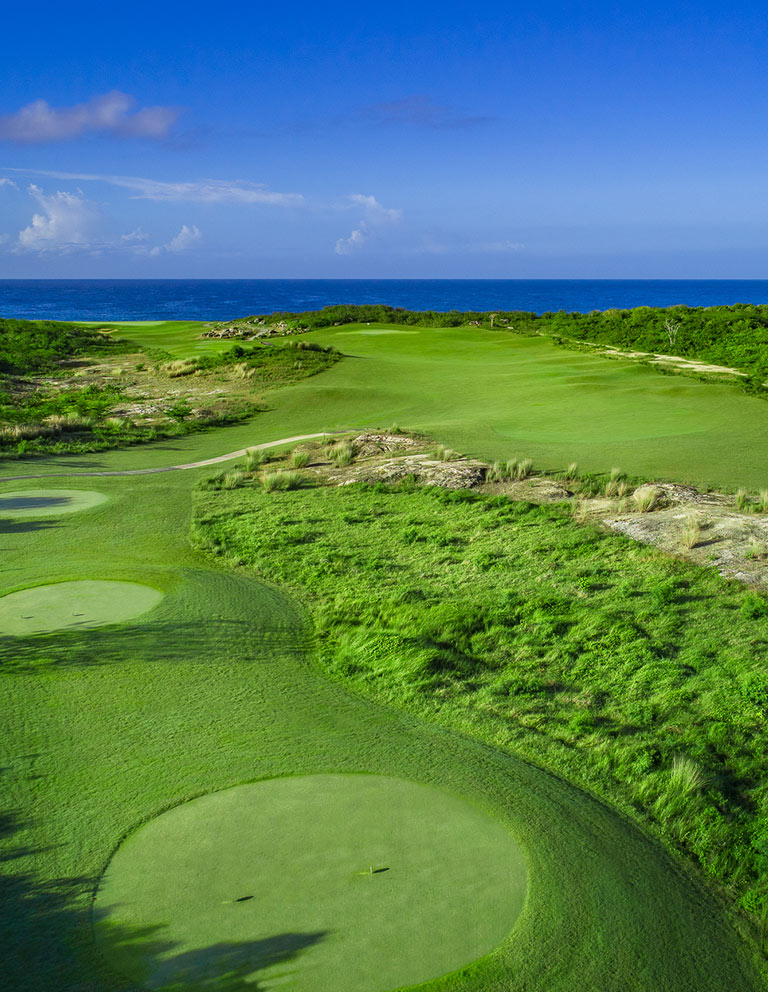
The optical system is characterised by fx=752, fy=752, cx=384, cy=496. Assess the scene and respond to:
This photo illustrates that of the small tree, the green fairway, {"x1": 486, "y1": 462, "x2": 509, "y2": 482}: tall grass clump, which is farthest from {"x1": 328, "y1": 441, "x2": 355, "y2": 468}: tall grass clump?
the small tree

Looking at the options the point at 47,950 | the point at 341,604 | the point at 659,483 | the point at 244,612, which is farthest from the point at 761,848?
the point at 659,483

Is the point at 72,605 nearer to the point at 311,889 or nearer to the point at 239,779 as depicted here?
the point at 239,779

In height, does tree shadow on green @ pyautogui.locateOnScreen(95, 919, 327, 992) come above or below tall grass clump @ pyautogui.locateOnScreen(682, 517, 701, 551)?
below

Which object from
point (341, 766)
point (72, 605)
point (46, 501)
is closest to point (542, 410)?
point (46, 501)

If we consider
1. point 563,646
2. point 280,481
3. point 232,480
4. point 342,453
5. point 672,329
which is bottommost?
point 563,646

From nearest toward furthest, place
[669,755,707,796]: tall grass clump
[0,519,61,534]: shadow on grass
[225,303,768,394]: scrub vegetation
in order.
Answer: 1. [669,755,707,796]: tall grass clump
2. [0,519,61,534]: shadow on grass
3. [225,303,768,394]: scrub vegetation

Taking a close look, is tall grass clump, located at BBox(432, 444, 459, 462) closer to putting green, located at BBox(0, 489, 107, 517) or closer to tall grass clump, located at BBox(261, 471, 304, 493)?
tall grass clump, located at BBox(261, 471, 304, 493)

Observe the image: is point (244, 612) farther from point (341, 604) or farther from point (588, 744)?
point (588, 744)

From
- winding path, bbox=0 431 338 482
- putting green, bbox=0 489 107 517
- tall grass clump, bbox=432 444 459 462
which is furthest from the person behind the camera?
winding path, bbox=0 431 338 482
